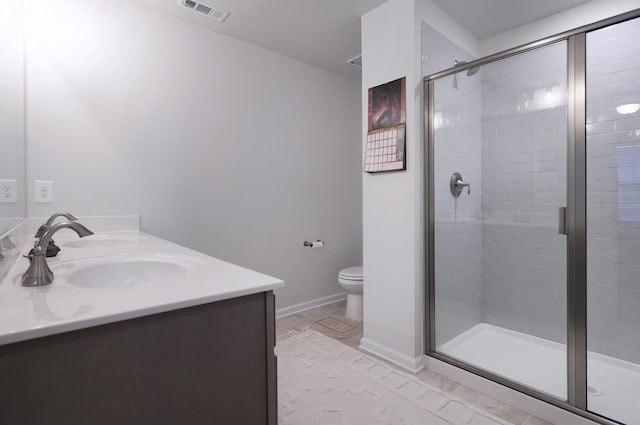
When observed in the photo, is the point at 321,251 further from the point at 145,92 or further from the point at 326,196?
the point at 145,92

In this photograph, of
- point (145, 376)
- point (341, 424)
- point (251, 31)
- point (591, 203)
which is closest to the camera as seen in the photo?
point (145, 376)

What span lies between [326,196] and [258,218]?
2.61 ft

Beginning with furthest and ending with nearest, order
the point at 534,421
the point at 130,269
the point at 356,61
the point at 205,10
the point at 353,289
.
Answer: the point at 356,61, the point at 353,289, the point at 205,10, the point at 534,421, the point at 130,269

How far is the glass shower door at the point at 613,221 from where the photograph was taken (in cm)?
157

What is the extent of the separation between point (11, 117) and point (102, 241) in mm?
687

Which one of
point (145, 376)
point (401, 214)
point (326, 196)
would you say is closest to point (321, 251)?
point (326, 196)

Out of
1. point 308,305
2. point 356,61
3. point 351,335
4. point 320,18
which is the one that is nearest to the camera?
point 320,18

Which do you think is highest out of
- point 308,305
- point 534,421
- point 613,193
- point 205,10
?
point 205,10

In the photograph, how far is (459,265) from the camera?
2.35 meters

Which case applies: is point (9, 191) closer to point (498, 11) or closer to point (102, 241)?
point (102, 241)

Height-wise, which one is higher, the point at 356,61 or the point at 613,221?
the point at 356,61

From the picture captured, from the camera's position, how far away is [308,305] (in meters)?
3.13

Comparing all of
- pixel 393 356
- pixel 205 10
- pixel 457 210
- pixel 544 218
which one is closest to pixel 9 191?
pixel 205 10

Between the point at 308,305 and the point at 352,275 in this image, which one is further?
the point at 308,305
